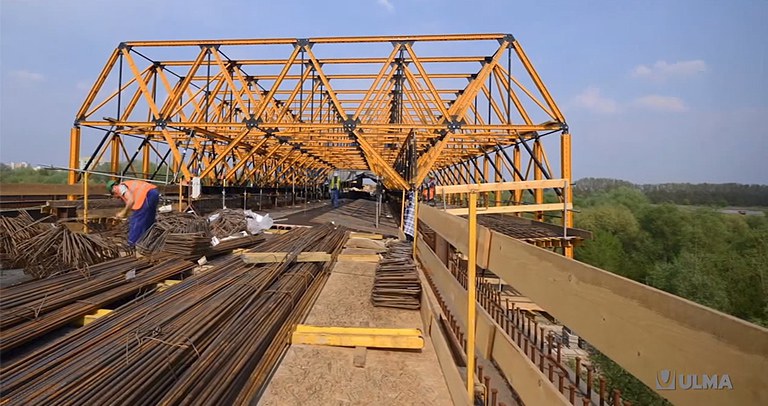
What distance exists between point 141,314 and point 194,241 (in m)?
2.81

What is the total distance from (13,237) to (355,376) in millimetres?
5617

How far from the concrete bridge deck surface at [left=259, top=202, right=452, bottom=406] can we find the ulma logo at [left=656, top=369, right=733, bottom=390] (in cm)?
191

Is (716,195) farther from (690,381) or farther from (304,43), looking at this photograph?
(690,381)

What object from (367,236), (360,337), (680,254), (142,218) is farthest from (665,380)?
(680,254)

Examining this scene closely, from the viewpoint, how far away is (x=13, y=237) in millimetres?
5430

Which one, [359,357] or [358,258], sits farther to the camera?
[358,258]

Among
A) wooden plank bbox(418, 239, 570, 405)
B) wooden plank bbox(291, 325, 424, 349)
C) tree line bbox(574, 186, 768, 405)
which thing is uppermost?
wooden plank bbox(418, 239, 570, 405)

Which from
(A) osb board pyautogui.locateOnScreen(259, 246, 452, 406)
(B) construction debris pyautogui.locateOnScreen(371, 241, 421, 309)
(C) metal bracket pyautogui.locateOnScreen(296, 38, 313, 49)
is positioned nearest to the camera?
(A) osb board pyautogui.locateOnScreen(259, 246, 452, 406)

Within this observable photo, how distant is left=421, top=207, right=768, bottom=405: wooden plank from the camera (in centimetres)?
72

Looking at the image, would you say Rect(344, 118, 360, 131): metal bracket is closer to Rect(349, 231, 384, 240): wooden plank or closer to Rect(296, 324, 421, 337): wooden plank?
Rect(349, 231, 384, 240): wooden plank

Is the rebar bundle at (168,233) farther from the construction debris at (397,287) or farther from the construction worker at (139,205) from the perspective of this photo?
the construction debris at (397,287)

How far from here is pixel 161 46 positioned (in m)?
12.0

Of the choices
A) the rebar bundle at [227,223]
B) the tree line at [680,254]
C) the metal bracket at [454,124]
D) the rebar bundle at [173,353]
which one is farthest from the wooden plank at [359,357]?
the tree line at [680,254]

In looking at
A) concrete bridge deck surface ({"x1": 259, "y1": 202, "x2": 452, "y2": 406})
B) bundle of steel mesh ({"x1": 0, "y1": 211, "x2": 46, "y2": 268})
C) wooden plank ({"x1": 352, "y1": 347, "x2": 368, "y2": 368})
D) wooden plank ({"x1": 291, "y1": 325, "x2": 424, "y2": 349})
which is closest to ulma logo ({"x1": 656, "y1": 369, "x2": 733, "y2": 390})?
concrete bridge deck surface ({"x1": 259, "y1": 202, "x2": 452, "y2": 406})
